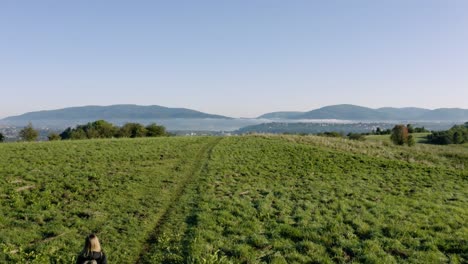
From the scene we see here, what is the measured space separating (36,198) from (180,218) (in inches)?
351

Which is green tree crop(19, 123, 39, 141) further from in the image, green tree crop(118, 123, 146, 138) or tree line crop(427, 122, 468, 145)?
tree line crop(427, 122, 468, 145)

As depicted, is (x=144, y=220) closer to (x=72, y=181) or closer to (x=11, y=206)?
(x=11, y=206)

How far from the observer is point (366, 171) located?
30.0 m

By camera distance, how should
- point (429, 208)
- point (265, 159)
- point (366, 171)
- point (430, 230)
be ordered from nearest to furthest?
1. point (430, 230)
2. point (429, 208)
3. point (366, 171)
4. point (265, 159)

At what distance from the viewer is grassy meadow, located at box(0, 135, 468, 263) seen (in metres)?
11.9

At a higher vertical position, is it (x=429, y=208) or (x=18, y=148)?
(x=18, y=148)

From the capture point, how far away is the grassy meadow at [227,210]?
1188 centimetres

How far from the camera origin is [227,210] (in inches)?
660

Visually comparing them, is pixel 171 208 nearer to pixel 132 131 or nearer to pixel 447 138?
pixel 132 131

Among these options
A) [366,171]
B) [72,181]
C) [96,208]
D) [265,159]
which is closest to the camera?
[96,208]

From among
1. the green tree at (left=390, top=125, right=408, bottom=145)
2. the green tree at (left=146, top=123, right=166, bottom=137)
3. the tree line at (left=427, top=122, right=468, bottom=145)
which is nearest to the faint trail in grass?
the green tree at (left=146, top=123, right=166, bottom=137)

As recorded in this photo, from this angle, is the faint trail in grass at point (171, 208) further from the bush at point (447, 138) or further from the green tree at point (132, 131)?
the bush at point (447, 138)

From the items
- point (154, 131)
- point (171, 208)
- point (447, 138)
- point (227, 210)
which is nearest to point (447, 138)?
point (447, 138)

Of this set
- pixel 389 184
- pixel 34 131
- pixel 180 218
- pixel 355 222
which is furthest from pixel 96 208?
pixel 34 131
